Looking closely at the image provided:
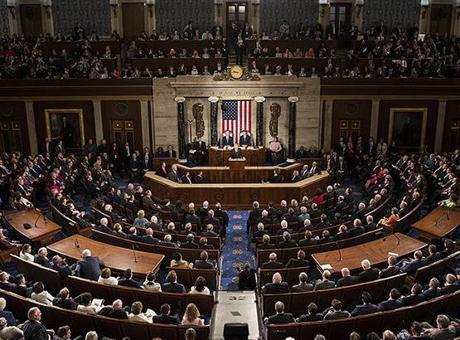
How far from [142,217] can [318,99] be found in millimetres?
10888

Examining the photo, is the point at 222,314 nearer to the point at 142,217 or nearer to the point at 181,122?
the point at 142,217

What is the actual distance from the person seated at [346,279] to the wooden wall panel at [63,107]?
1509 centimetres

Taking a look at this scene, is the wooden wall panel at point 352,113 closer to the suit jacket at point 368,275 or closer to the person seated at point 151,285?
the suit jacket at point 368,275

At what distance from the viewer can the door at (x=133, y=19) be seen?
2695 centimetres

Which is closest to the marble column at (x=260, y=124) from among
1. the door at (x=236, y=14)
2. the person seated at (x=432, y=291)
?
the door at (x=236, y=14)

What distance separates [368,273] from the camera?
34.5 ft

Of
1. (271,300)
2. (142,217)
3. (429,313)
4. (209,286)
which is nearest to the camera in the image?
(429,313)

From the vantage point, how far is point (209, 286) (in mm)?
11305

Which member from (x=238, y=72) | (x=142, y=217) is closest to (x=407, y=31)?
(x=238, y=72)

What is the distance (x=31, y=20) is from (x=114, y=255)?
62.0 ft

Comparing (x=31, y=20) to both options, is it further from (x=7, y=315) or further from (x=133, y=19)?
(x=7, y=315)

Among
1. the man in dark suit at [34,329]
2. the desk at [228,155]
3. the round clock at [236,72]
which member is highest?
the round clock at [236,72]

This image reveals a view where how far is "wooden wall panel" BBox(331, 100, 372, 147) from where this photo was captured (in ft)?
74.2

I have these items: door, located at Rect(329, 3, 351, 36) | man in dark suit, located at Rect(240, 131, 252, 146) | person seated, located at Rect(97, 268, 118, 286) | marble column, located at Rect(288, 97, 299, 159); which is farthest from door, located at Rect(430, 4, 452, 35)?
person seated, located at Rect(97, 268, 118, 286)
